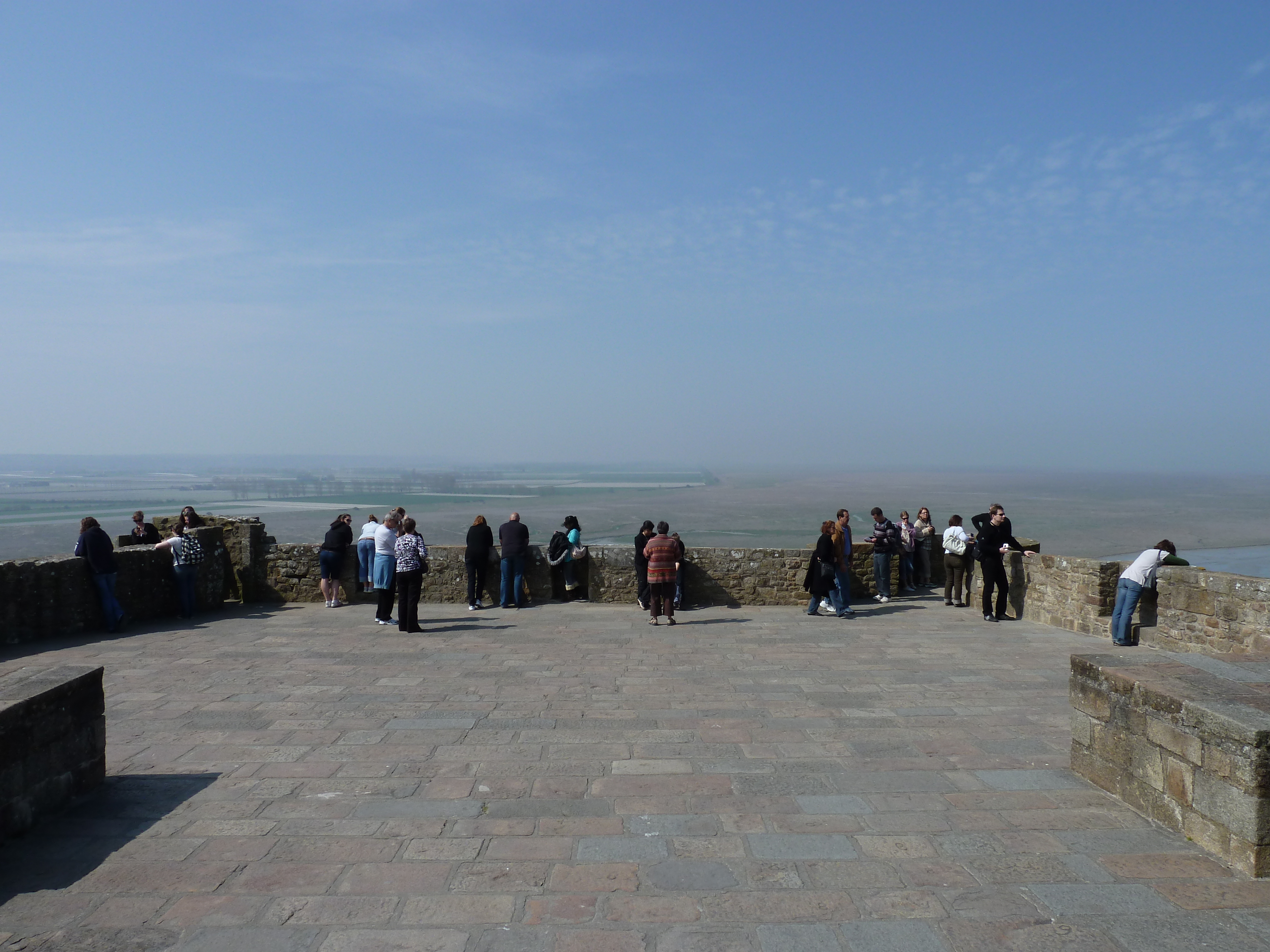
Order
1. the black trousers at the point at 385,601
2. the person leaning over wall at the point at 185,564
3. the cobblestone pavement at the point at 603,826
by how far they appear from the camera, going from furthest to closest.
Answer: the person leaning over wall at the point at 185,564 → the black trousers at the point at 385,601 → the cobblestone pavement at the point at 603,826

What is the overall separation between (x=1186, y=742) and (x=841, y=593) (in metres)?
7.10

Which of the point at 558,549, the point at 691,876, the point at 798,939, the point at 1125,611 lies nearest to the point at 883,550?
the point at 1125,611

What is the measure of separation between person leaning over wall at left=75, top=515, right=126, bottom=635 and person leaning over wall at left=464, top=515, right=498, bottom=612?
4219 millimetres

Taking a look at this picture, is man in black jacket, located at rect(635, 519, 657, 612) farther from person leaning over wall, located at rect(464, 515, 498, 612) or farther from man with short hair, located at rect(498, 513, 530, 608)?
person leaning over wall, located at rect(464, 515, 498, 612)

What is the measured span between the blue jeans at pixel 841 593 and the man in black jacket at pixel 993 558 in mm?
1785

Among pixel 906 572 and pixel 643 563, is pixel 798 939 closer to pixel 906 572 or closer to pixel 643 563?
pixel 643 563

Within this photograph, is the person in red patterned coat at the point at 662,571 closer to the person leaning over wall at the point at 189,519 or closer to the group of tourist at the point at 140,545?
the group of tourist at the point at 140,545

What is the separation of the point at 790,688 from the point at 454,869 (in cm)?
401

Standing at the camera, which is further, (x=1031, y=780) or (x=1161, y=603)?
(x=1161, y=603)

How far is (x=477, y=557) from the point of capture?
37.7 ft

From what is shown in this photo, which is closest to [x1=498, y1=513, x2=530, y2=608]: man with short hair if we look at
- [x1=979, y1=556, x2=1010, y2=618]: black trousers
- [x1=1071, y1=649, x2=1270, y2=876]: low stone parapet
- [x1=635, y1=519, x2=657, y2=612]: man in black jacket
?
[x1=635, y1=519, x2=657, y2=612]: man in black jacket

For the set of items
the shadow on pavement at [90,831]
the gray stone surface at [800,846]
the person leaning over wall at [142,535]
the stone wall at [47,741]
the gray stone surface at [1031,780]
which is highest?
the person leaning over wall at [142,535]

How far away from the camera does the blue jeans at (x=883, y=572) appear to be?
12242 mm

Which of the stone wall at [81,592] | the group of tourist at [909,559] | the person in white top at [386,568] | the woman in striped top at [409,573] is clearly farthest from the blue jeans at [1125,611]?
the stone wall at [81,592]
